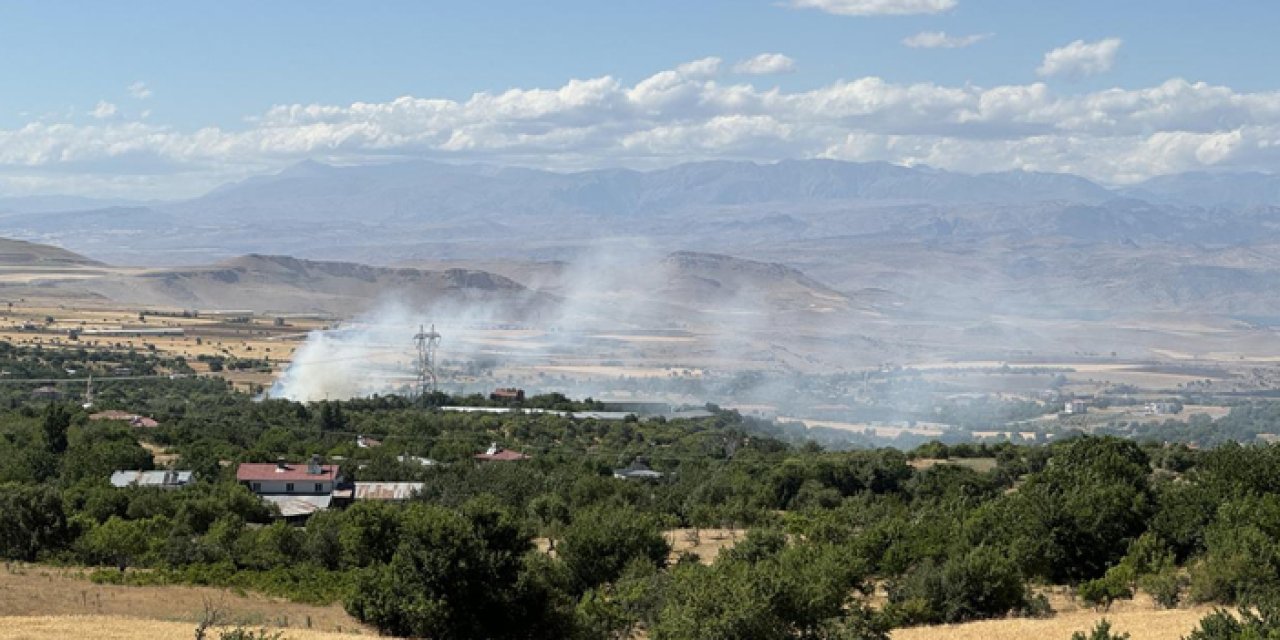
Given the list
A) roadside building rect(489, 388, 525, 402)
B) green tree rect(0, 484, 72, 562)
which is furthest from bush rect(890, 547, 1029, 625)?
roadside building rect(489, 388, 525, 402)

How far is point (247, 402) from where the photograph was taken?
89.9 meters

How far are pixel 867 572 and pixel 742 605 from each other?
12330 millimetres

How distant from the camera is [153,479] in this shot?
180 feet

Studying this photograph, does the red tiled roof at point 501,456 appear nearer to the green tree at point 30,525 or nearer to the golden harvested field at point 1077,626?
the green tree at point 30,525

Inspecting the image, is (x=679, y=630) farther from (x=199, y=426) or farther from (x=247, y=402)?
(x=247, y=402)

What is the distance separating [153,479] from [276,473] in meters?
4.55

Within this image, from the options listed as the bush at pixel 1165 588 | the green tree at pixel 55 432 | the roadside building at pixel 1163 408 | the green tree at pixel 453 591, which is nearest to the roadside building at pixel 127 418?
the green tree at pixel 55 432

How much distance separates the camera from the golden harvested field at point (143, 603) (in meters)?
30.9

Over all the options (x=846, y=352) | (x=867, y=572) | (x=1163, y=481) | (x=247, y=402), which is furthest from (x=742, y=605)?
(x=846, y=352)

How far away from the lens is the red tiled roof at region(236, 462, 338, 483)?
2232 inches

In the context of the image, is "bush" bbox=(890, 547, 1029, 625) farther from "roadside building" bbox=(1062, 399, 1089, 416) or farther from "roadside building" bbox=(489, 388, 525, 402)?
"roadside building" bbox=(1062, 399, 1089, 416)

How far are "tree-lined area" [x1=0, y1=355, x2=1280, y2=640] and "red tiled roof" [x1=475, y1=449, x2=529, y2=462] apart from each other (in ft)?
2.67

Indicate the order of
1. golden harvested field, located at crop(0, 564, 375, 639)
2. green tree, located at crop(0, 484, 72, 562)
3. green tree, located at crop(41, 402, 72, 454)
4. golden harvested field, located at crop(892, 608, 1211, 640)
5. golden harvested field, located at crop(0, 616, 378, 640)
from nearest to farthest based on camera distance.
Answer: golden harvested field, located at crop(0, 616, 378, 640) < golden harvested field, located at crop(892, 608, 1211, 640) < golden harvested field, located at crop(0, 564, 375, 639) < green tree, located at crop(0, 484, 72, 562) < green tree, located at crop(41, 402, 72, 454)

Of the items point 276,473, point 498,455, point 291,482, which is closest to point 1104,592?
point 291,482
